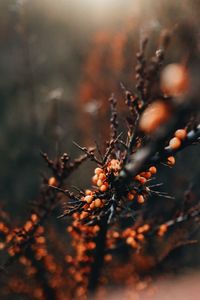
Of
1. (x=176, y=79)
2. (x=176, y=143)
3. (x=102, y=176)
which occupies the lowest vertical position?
(x=176, y=79)

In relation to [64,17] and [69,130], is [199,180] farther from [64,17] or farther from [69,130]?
[64,17]

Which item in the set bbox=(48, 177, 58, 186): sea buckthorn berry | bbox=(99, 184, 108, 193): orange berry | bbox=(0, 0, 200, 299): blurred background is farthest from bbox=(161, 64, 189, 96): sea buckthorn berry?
bbox=(0, 0, 200, 299): blurred background

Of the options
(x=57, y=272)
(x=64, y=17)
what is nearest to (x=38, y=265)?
(x=57, y=272)

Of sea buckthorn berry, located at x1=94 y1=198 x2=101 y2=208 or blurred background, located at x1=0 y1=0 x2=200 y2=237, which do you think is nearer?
sea buckthorn berry, located at x1=94 y1=198 x2=101 y2=208

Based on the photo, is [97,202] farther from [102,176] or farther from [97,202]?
[102,176]

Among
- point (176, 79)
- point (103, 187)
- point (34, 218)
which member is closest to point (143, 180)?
point (103, 187)

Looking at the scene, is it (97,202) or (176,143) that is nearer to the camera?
(176,143)

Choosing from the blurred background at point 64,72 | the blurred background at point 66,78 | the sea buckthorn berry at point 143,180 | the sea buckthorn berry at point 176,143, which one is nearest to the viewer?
the sea buckthorn berry at point 176,143

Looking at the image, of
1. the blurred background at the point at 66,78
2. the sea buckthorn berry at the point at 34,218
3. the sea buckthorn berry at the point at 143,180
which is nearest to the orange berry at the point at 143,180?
the sea buckthorn berry at the point at 143,180

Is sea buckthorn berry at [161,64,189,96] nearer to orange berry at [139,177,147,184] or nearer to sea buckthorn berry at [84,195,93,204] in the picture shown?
orange berry at [139,177,147,184]

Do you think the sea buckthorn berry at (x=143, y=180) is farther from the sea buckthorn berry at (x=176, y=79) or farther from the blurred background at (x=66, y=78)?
the blurred background at (x=66, y=78)

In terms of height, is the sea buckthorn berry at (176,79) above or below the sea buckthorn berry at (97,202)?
below
